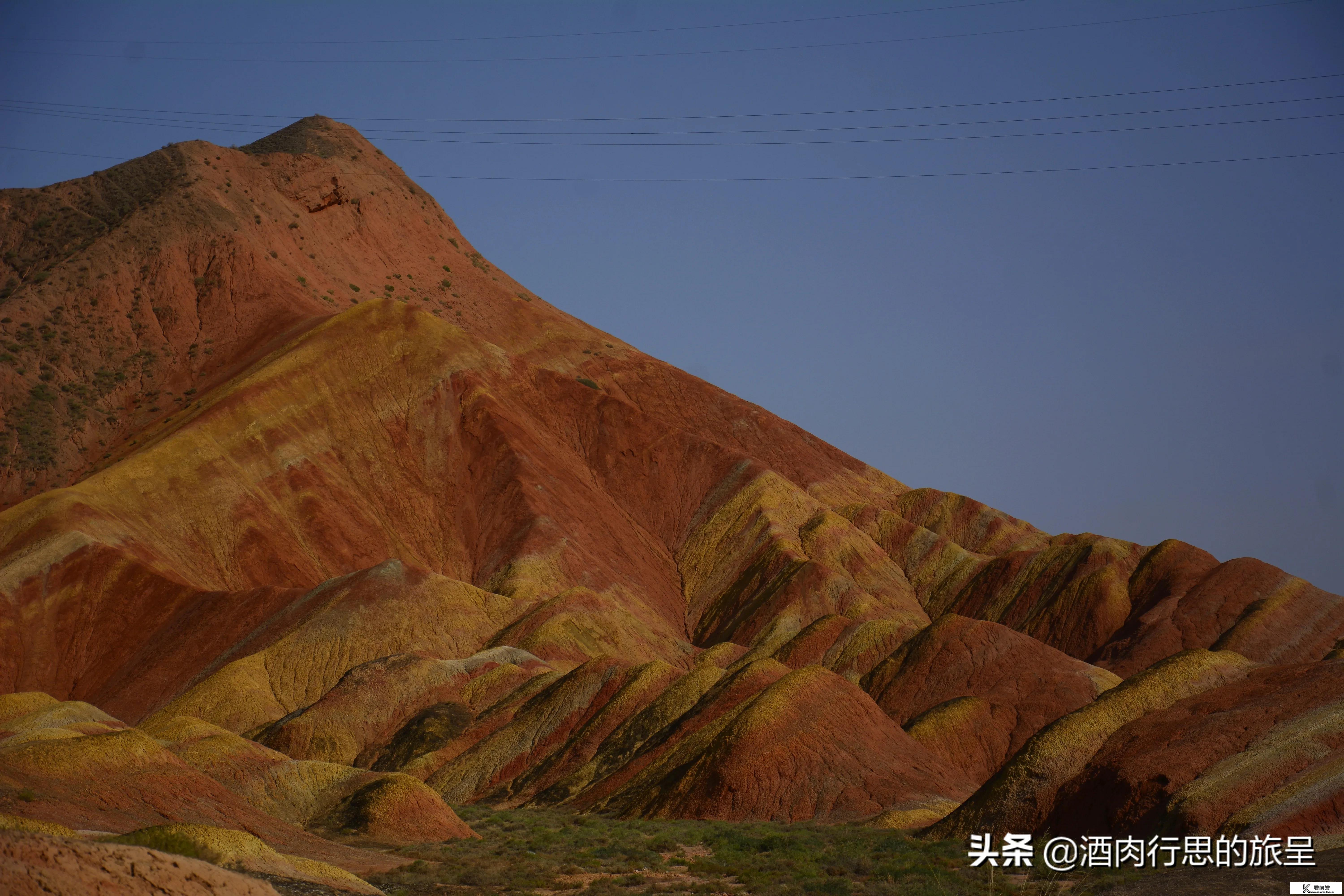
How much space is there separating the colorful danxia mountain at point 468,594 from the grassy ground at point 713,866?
2.46 m

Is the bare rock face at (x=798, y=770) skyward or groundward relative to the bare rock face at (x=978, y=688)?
groundward

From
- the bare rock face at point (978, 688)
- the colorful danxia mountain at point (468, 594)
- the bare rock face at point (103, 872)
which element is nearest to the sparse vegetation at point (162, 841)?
the colorful danxia mountain at point (468, 594)

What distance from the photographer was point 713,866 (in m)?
32.1

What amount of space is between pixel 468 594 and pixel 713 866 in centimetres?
4886

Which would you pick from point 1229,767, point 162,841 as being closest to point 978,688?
point 1229,767

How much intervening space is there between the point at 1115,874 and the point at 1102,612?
229ft

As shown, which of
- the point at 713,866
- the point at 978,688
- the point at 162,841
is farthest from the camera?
the point at 978,688

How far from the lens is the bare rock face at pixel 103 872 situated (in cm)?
1328

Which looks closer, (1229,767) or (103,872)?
(103,872)

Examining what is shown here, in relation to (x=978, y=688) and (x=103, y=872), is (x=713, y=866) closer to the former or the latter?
(x=103, y=872)

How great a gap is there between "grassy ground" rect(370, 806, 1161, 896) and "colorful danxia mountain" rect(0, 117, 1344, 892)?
246 centimetres

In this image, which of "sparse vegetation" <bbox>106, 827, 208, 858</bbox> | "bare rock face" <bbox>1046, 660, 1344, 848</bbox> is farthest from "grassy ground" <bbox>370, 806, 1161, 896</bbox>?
"sparse vegetation" <bbox>106, 827, 208, 858</bbox>

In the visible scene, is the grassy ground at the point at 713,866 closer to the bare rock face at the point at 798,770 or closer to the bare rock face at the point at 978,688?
the bare rock face at the point at 798,770

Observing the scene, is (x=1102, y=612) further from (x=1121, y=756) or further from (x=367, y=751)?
(x=1121, y=756)
